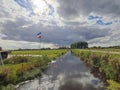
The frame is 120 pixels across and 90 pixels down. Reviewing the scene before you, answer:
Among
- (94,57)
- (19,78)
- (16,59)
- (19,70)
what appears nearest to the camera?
(19,78)

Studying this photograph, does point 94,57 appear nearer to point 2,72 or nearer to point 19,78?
point 19,78

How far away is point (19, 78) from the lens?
28.9 m

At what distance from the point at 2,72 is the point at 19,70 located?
659 centimetres

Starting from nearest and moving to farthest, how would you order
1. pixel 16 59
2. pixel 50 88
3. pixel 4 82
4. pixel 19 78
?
pixel 4 82 → pixel 50 88 → pixel 19 78 → pixel 16 59

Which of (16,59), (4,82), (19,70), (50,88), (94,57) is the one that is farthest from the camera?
(94,57)

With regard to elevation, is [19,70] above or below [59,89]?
above

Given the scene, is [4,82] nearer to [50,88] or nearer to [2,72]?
[2,72]

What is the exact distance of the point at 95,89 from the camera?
1014 inches

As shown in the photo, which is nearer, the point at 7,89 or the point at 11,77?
the point at 7,89

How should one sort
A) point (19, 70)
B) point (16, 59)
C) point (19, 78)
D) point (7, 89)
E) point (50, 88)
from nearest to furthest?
point (7, 89) < point (50, 88) < point (19, 78) < point (19, 70) < point (16, 59)

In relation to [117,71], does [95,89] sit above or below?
below

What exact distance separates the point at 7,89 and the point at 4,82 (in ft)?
10.2

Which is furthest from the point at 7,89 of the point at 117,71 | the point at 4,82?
the point at 117,71

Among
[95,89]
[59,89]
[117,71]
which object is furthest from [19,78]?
[117,71]
